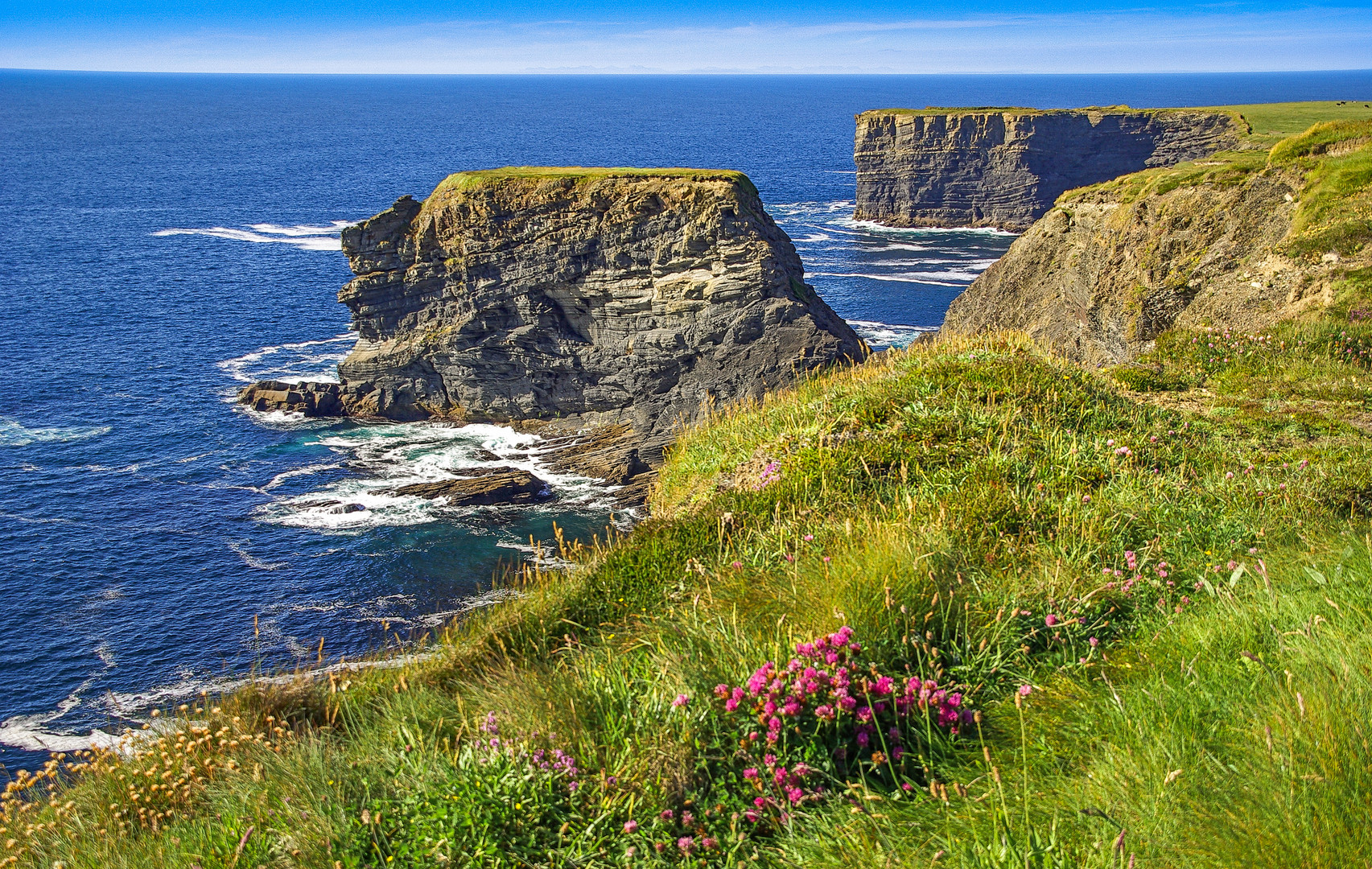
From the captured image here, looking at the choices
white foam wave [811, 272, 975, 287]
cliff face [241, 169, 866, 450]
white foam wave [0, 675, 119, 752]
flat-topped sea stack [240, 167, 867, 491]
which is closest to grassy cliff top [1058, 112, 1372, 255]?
cliff face [241, 169, 866, 450]

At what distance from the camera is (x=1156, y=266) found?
30.3 metres

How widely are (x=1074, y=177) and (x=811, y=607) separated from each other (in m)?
113

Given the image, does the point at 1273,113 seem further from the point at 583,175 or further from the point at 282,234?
the point at 282,234

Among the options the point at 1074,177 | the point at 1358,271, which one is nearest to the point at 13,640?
the point at 1358,271

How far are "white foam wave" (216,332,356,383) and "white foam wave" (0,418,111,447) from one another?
29.8 feet

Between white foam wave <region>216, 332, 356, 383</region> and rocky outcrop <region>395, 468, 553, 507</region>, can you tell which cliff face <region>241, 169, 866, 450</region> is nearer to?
white foam wave <region>216, 332, 356, 383</region>

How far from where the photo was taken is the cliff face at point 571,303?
46844mm

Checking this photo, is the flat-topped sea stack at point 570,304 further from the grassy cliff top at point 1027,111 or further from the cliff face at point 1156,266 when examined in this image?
the grassy cliff top at point 1027,111

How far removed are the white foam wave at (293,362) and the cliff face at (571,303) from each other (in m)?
3.84

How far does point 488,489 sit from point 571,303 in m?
14.5

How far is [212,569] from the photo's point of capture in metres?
34.6

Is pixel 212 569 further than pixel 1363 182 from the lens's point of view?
Yes

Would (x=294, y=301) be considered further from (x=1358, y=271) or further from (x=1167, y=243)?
(x=1358, y=271)

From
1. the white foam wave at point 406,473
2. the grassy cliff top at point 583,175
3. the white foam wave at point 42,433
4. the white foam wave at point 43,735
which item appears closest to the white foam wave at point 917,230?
the grassy cliff top at point 583,175
